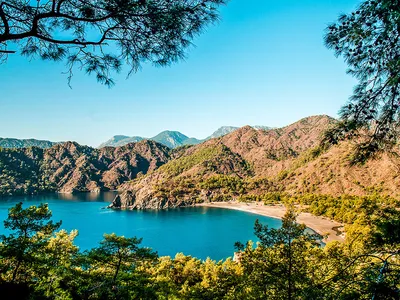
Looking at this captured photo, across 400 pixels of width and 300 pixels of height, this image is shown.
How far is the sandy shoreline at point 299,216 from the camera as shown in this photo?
5080cm

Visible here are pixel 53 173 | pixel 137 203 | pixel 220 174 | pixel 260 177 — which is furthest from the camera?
pixel 53 173

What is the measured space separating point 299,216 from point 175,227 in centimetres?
3218

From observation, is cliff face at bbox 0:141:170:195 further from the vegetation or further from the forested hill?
the vegetation

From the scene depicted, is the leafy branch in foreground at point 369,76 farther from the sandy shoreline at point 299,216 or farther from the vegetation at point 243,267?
the sandy shoreline at point 299,216

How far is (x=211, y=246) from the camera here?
46906 mm

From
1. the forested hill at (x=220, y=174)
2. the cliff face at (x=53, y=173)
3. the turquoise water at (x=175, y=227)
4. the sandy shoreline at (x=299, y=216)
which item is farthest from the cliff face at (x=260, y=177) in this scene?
the cliff face at (x=53, y=173)

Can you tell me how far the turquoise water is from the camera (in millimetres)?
46531

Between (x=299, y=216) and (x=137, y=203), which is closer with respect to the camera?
(x=299, y=216)

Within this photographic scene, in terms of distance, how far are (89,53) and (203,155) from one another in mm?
180449

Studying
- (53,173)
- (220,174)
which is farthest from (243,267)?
(53,173)

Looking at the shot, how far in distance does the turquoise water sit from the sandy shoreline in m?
4.77

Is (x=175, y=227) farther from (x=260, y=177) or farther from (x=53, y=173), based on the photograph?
(x=53, y=173)

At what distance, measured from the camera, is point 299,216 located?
6500cm

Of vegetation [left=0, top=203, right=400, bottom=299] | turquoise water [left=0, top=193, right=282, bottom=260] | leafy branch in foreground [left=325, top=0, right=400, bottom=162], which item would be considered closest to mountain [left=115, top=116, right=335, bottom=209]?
turquoise water [left=0, top=193, right=282, bottom=260]
